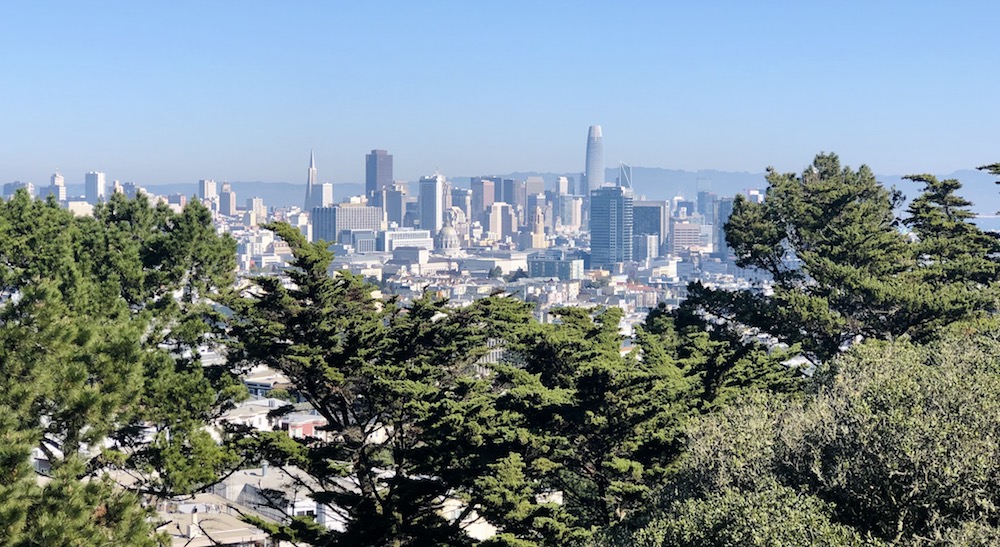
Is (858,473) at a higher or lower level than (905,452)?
lower

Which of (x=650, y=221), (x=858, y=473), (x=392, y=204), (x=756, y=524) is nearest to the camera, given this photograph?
(x=756, y=524)

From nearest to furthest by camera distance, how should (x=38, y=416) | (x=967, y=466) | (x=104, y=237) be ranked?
(x=967, y=466), (x=38, y=416), (x=104, y=237)

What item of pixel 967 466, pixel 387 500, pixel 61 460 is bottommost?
pixel 387 500

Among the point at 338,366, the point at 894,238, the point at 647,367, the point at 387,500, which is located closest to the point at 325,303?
the point at 338,366

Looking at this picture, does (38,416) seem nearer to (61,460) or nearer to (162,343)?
(61,460)

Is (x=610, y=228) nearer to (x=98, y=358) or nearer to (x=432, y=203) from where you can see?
(x=432, y=203)

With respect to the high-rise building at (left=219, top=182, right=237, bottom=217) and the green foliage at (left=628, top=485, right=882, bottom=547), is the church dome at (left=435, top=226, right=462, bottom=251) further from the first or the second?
the green foliage at (left=628, top=485, right=882, bottom=547)

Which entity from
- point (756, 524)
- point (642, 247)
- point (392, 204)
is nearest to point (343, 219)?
point (392, 204)
